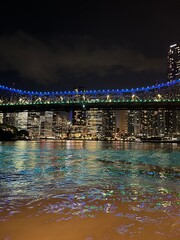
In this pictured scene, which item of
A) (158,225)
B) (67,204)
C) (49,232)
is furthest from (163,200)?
(49,232)

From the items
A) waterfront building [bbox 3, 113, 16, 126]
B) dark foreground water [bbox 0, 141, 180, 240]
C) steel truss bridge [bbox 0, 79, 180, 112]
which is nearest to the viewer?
dark foreground water [bbox 0, 141, 180, 240]

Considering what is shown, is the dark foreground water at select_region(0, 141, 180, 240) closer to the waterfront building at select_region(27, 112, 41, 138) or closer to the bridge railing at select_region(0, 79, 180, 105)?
the bridge railing at select_region(0, 79, 180, 105)

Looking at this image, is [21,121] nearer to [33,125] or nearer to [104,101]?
[33,125]

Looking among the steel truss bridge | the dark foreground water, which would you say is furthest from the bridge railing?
the dark foreground water

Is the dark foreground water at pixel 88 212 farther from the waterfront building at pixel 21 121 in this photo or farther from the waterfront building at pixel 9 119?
the waterfront building at pixel 21 121

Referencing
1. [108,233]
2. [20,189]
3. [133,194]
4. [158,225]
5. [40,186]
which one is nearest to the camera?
[108,233]

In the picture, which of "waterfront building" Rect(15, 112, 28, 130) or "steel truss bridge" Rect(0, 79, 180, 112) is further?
"waterfront building" Rect(15, 112, 28, 130)

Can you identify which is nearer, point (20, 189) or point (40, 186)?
point (20, 189)

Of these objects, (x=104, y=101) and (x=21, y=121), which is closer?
(x=104, y=101)

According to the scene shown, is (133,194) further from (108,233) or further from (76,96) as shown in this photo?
(76,96)

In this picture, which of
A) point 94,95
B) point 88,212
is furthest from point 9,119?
point 88,212

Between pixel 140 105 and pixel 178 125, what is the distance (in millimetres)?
97230

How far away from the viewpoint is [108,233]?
4.38 m

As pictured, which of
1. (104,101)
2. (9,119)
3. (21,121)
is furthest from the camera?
(21,121)
